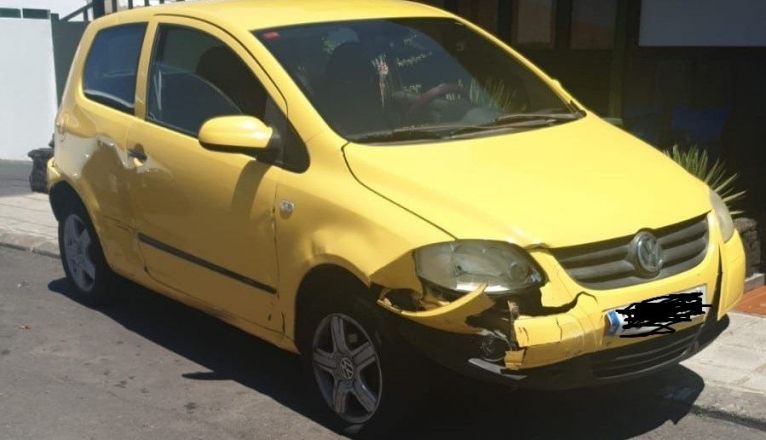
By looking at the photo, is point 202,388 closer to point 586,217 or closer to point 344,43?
point 344,43

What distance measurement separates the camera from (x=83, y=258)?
668cm

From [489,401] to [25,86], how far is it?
11.1m

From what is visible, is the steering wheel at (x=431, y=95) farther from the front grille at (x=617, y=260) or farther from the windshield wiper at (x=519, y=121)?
the front grille at (x=617, y=260)

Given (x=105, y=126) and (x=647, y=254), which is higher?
(x=105, y=126)

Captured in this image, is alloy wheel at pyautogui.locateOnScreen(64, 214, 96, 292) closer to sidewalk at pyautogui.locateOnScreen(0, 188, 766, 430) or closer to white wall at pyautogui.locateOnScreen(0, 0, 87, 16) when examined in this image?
sidewalk at pyautogui.locateOnScreen(0, 188, 766, 430)

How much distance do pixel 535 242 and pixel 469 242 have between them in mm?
252

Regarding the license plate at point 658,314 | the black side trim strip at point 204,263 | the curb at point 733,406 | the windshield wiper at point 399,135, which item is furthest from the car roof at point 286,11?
the curb at point 733,406

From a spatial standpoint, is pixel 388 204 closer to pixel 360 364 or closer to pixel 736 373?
pixel 360 364

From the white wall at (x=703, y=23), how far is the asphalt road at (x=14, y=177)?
6.70 metres

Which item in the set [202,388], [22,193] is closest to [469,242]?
[202,388]

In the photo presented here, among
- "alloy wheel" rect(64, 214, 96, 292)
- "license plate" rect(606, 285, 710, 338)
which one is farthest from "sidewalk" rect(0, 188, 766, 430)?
"alloy wheel" rect(64, 214, 96, 292)

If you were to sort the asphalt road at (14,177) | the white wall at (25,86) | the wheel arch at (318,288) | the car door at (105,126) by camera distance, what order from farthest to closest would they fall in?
the white wall at (25,86) < the asphalt road at (14,177) < the car door at (105,126) < the wheel arch at (318,288)

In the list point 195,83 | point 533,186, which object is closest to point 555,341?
point 533,186

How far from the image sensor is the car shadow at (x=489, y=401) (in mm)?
4621
